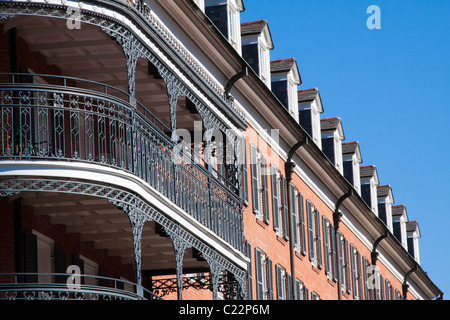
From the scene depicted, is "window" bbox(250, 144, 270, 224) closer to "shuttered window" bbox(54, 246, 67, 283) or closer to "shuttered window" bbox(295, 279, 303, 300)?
"shuttered window" bbox(295, 279, 303, 300)

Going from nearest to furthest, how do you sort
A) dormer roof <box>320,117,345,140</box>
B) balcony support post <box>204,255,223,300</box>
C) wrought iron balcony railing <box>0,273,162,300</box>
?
wrought iron balcony railing <box>0,273,162,300</box>
balcony support post <box>204,255,223,300</box>
dormer roof <box>320,117,345,140</box>

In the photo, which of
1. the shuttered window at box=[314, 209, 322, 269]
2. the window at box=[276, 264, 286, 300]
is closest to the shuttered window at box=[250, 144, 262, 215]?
the window at box=[276, 264, 286, 300]

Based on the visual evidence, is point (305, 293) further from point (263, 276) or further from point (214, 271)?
point (214, 271)

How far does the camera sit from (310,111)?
39.4 metres

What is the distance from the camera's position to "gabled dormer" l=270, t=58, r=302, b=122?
36.4 metres

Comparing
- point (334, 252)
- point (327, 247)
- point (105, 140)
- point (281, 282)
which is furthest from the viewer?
point (334, 252)

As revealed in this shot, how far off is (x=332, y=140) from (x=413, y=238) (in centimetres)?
1553

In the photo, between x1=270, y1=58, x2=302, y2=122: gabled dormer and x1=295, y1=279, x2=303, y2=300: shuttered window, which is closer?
x1=295, y1=279, x2=303, y2=300: shuttered window

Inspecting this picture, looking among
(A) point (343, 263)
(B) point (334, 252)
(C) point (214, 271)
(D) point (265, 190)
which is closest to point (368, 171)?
(A) point (343, 263)

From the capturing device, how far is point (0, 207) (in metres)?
19.4

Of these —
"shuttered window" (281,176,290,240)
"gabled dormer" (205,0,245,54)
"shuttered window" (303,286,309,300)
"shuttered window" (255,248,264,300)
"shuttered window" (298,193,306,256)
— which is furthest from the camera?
"shuttered window" (298,193,306,256)

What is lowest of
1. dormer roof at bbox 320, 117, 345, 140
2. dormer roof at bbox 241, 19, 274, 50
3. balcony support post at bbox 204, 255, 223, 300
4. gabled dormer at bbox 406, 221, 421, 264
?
balcony support post at bbox 204, 255, 223, 300

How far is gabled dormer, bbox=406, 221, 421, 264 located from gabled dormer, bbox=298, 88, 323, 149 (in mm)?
17459

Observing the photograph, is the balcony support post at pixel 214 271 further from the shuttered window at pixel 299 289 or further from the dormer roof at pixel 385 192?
the dormer roof at pixel 385 192
